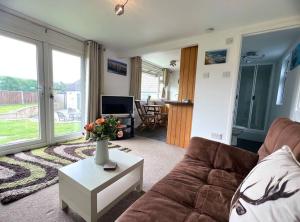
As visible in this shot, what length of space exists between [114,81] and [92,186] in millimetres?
3340

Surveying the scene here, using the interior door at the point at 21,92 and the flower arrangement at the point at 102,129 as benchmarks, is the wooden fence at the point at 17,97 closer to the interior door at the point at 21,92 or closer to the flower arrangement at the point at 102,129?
the interior door at the point at 21,92

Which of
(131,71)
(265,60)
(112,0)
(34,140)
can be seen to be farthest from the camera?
(131,71)

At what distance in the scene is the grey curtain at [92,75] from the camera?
3363mm

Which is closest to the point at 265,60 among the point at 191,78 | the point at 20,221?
the point at 191,78

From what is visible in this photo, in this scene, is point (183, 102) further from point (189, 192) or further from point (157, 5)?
point (189, 192)

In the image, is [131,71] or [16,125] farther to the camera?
[131,71]

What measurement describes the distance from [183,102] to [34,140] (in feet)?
9.48

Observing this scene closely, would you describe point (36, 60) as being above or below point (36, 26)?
below

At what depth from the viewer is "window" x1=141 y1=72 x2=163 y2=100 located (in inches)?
227

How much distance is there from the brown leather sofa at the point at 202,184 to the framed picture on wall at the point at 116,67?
123 inches

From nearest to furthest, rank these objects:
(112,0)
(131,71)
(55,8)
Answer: (112,0) → (55,8) → (131,71)

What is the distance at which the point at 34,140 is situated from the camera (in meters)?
2.81

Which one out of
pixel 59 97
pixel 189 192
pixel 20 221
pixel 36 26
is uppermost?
pixel 36 26

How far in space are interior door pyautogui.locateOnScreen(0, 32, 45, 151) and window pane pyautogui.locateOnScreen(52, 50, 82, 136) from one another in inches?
10.6
